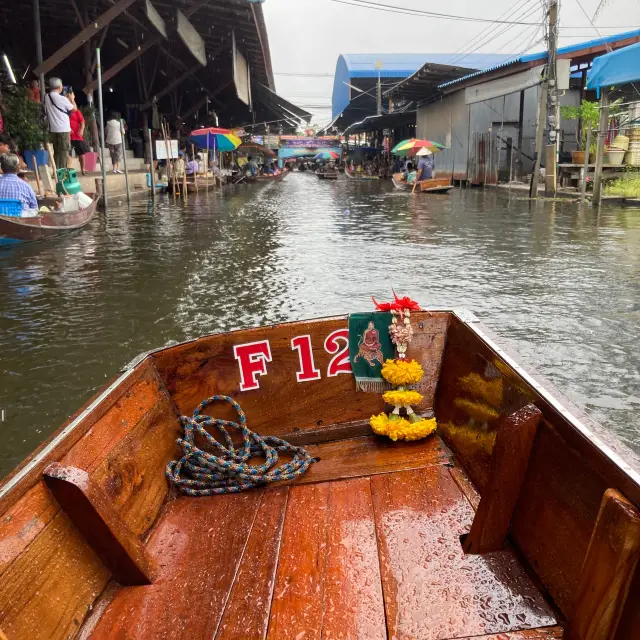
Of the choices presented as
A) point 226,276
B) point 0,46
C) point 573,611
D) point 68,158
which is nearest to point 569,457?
point 573,611

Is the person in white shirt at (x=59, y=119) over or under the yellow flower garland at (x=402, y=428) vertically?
over

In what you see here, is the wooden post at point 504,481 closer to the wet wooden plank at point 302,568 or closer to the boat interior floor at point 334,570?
the boat interior floor at point 334,570

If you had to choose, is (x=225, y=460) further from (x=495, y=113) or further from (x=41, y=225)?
(x=495, y=113)

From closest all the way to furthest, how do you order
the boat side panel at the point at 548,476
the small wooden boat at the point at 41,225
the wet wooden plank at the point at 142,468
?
the boat side panel at the point at 548,476
the wet wooden plank at the point at 142,468
the small wooden boat at the point at 41,225

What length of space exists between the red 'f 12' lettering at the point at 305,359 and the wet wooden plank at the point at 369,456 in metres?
0.34

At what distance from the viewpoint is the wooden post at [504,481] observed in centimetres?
184

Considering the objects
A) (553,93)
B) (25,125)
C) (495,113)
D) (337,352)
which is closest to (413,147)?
(495,113)

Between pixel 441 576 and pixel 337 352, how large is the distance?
129 centimetres

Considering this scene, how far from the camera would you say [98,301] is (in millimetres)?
6145

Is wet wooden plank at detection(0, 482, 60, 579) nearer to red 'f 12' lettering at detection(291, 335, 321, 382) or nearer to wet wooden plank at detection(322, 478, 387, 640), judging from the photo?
wet wooden plank at detection(322, 478, 387, 640)

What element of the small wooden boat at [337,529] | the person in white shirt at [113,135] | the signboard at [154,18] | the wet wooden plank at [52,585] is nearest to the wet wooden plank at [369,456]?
the small wooden boat at [337,529]

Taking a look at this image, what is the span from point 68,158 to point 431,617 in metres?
13.9

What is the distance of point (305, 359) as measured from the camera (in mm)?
2922

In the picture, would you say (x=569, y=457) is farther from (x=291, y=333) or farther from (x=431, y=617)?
(x=291, y=333)
